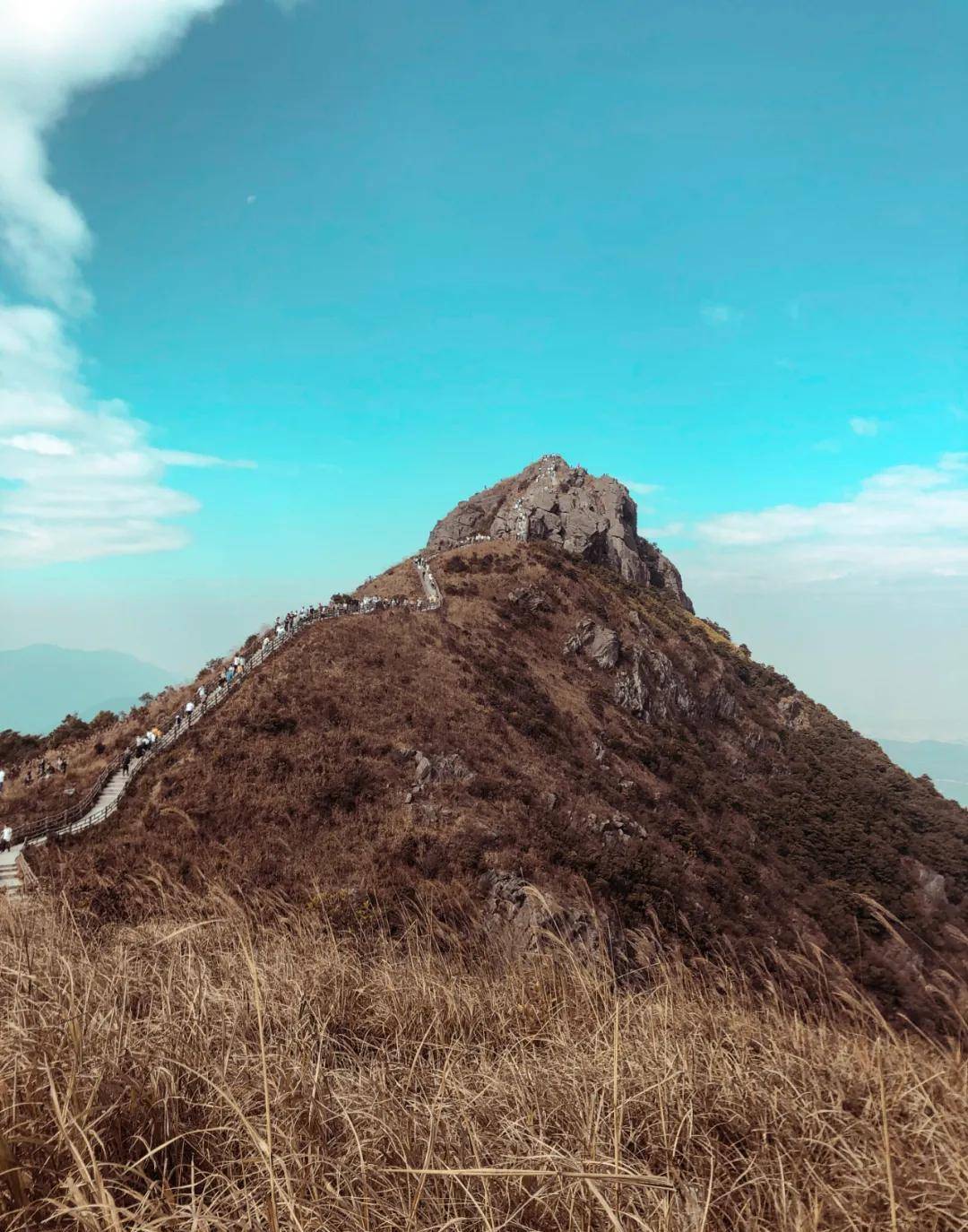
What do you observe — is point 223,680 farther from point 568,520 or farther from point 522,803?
point 568,520

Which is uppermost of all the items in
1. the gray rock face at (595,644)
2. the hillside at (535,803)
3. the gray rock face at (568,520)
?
the gray rock face at (568,520)

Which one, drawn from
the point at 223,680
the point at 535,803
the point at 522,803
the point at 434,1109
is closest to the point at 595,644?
the point at 535,803

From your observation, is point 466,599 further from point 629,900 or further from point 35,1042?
point 35,1042

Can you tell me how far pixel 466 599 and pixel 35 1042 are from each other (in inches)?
1677

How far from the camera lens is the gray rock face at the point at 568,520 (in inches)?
2559

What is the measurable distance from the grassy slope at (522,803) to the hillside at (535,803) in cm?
13

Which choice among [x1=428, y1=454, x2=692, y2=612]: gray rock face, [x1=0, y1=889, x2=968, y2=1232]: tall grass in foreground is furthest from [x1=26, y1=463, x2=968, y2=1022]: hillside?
[x1=428, y1=454, x2=692, y2=612]: gray rock face

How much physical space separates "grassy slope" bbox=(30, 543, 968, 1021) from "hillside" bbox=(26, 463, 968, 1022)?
13 centimetres

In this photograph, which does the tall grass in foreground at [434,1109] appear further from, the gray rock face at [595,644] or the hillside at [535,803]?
the gray rock face at [595,644]

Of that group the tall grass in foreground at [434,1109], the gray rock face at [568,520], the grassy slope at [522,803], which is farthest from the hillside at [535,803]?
the gray rock face at [568,520]

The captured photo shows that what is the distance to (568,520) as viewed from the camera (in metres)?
66.2

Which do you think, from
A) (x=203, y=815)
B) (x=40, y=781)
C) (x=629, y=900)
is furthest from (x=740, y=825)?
(x=40, y=781)

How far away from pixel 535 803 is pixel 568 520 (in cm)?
4437

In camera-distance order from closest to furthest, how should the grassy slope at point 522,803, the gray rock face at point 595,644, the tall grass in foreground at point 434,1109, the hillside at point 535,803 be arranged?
the tall grass in foreground at point 434,1109, the hillside at point 535,803, the grassy slope at point 522,803, the gray rock face at point 595,644
